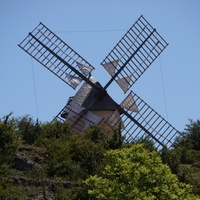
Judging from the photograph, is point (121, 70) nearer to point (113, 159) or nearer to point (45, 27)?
point (45, 27)

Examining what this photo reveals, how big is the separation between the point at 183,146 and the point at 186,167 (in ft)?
21.4

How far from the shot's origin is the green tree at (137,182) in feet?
139

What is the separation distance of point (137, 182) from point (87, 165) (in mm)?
10854

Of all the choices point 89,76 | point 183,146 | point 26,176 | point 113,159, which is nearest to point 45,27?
point 89,76

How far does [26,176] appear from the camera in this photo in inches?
1983

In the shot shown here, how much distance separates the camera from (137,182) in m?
42.6

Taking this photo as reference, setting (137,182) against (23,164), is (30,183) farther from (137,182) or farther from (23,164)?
(137,182)

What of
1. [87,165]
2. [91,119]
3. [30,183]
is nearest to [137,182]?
[30,183]

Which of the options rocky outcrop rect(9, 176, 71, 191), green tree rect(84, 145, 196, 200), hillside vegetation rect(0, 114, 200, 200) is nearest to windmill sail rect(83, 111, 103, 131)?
hillside vegetation rect(0, 114, 200, 200)

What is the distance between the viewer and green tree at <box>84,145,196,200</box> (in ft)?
139

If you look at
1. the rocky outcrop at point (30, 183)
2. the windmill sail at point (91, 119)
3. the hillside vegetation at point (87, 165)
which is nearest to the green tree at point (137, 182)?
the hillside vegetation at point (87, 165)

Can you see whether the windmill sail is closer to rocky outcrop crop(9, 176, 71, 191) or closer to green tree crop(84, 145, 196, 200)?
rocky outcrop crop(9, 176, 71, 191)

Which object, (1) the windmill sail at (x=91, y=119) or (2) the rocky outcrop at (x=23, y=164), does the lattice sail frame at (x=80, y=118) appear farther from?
(2) the rocky outcrop at (x=23, y=164)

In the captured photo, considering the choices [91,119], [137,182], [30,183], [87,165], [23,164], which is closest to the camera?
[137,182]
